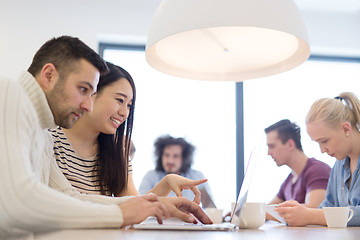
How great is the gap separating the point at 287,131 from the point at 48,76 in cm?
235

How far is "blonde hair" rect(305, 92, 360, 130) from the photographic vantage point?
1.93m

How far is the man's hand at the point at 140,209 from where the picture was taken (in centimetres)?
93

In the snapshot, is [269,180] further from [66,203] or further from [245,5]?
[66,203]

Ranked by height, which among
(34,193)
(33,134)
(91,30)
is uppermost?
(91,30)

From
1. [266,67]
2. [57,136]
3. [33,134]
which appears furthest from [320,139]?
[33,134]

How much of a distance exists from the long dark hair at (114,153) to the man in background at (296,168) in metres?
Result: 1.27

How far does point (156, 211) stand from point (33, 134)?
0.38m

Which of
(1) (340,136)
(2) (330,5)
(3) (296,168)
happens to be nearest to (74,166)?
(1) (340,136)

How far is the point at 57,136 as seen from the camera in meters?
1.63

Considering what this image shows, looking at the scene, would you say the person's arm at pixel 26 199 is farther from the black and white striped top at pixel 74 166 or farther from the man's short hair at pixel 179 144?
the man's short hair at pixel 179 144

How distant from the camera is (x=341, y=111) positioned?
6.43ft

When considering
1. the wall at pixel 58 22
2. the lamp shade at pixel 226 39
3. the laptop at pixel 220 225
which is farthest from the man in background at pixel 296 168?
the wall at pixel 58 22

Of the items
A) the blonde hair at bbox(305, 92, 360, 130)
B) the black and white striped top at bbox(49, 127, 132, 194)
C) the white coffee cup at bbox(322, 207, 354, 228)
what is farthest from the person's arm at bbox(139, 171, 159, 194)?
the white coffee cup at bbox(322, 207, 354, 228)

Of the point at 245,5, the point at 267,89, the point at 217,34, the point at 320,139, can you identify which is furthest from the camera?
the point at 267,89
